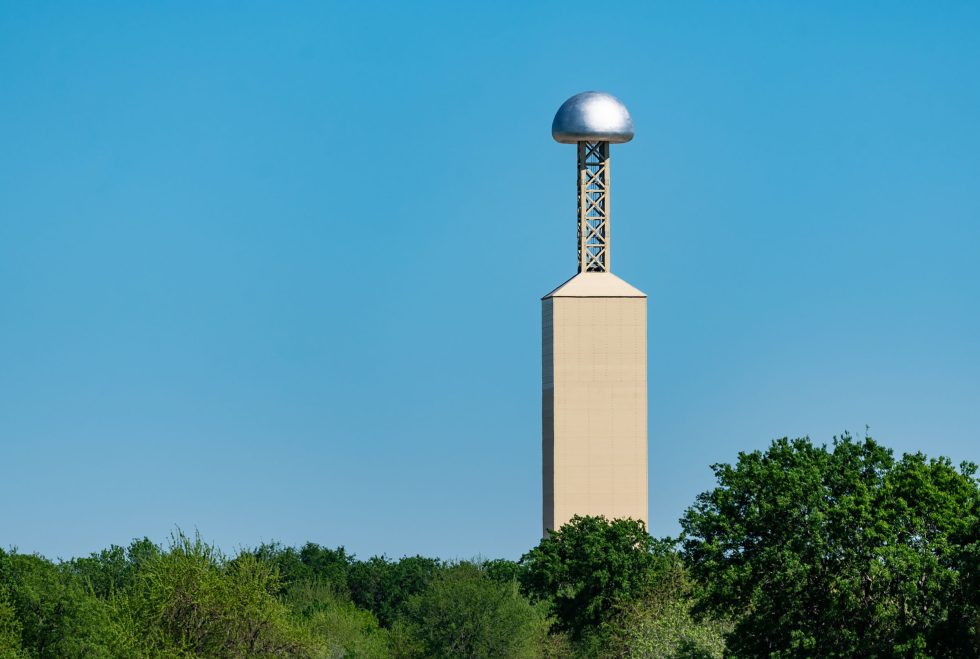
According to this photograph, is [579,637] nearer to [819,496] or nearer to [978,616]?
[819,496]

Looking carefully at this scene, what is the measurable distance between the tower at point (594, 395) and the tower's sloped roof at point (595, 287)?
44 millimetres

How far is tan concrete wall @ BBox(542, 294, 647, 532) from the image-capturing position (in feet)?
276

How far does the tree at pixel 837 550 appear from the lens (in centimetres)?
4628

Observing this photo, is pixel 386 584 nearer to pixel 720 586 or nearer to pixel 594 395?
pixel 594 395

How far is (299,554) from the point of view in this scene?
134 metres

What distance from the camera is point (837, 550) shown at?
48.3 m

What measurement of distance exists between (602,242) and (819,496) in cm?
3843

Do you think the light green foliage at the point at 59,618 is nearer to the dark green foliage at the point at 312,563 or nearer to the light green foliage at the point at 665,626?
the light green foliage at the point at 665,626

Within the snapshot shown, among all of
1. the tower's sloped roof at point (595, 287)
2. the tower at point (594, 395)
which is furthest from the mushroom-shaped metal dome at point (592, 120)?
the tower's sloped roof at point (595, 287)

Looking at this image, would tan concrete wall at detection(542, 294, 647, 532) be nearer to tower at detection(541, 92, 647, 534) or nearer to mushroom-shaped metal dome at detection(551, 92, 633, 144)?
tower at detection(541, 92, 647, 534)

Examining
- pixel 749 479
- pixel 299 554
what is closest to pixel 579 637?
pixel 749 479

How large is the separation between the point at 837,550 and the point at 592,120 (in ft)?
132

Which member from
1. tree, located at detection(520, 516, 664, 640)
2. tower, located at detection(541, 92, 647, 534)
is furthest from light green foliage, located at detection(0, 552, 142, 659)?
tower, located at detection(541, 92, 647, 534)

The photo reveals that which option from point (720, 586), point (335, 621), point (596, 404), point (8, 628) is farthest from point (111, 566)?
point (720, 586)
